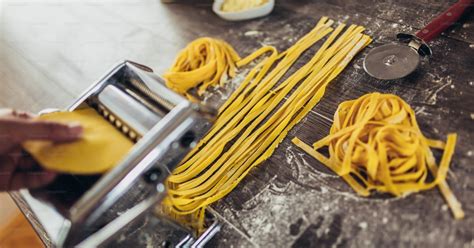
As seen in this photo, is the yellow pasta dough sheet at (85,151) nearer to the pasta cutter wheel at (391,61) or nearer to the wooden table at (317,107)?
the wooden table at (317,107)

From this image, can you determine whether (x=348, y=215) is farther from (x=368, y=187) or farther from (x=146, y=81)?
(x=146, y=81)

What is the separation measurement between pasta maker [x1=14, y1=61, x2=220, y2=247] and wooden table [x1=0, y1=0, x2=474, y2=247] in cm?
17

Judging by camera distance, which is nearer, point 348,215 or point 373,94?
point 348,215

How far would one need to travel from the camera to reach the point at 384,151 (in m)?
1.26

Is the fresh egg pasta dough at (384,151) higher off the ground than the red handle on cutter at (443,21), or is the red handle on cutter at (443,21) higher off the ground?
the red handle on cutter at (443,21)

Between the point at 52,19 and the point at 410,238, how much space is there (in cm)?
246

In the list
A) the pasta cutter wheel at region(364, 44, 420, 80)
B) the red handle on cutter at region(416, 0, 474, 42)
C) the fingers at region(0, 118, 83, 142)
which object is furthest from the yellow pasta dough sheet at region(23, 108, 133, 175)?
the red handle on cutter at region(416, 0, 474, 42)

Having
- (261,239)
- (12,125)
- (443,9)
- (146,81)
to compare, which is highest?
(12,125)

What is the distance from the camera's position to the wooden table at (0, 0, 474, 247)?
121 centimetres

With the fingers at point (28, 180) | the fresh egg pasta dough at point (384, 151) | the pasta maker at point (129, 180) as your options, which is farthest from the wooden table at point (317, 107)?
the fingers at point (28, 180)

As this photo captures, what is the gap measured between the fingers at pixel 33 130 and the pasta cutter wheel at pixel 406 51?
1.04 meters

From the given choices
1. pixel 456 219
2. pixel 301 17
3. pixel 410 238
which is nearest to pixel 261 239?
pixel 410 238

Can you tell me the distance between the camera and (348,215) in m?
1.25

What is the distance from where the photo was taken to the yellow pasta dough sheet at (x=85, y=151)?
1.03m
